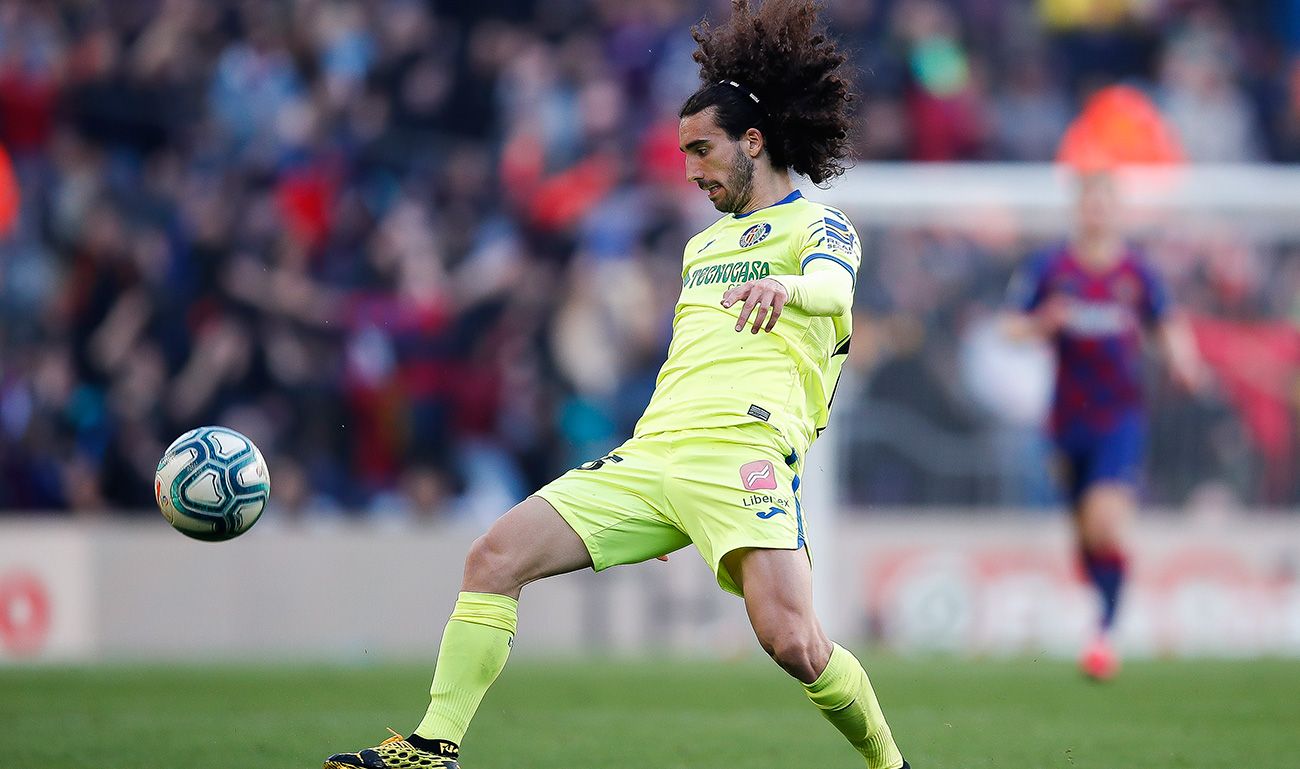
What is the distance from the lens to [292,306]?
14.5 metres

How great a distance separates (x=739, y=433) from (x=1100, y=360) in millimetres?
5748

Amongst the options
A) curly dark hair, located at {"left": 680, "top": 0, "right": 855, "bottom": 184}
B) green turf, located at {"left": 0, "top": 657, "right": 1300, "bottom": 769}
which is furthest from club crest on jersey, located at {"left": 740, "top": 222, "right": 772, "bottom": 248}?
green turf, located at {"left": 0, "top": 657, "right": 1300, "bottom": 769}

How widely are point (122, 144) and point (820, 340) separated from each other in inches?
441

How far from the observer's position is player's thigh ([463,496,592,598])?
5.75 metres

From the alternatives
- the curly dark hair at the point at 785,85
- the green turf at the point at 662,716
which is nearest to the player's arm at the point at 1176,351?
the green turf at the point at 662,716

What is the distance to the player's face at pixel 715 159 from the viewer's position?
6066mm

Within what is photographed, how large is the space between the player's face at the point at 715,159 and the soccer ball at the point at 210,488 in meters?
1.81

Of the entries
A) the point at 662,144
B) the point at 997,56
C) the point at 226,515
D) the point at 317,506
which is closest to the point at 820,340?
the point at 226,515

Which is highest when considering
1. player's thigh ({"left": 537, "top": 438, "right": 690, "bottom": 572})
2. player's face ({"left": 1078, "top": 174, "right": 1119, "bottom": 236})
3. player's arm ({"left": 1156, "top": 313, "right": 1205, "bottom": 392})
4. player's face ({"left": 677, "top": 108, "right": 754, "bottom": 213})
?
player's face ({"left": 1078, "top": 174, "right": 1119, "bottom": 236})

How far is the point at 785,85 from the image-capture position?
622 centimetres

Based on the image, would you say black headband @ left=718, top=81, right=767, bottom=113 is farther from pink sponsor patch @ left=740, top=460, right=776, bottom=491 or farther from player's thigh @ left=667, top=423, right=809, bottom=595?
pink sponsor patch @ left=740, top=460, right=776, bottom=491

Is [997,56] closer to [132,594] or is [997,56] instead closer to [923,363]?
[923,363]

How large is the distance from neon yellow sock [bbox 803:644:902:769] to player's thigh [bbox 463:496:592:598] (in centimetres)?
85

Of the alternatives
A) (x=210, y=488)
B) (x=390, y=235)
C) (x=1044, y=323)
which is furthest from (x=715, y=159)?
(x=390, y=235)
